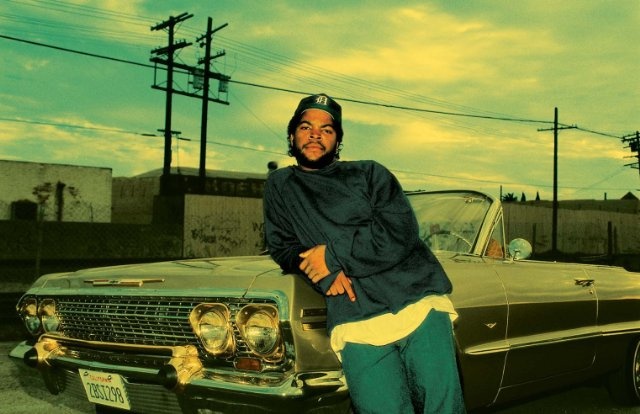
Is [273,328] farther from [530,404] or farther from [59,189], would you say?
[59,189]

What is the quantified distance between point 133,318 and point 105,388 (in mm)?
310

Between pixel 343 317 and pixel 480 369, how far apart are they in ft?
4.00

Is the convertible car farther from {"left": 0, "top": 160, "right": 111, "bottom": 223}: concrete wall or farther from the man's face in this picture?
{"left": 0, "top": 160, "right": 111, "bottom": 223}: concrete wall

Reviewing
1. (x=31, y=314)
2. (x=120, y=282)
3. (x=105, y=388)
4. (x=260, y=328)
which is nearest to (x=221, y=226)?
(x=31, y=314)

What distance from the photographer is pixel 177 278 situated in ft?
9.84

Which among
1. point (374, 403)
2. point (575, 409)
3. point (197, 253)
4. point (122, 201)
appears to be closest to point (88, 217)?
point (197, 253)

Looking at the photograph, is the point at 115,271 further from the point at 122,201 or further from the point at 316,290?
the point at 122,201

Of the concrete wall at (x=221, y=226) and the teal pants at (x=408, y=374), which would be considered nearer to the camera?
the teal pants at (x=408, y=374)

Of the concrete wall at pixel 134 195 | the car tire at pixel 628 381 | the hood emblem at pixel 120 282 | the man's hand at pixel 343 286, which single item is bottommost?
the car tire at pixel 628 381

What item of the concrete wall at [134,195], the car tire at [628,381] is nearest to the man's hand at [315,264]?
the car tire at [628,381]

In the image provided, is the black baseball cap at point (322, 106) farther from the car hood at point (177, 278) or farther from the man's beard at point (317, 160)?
the car hood at point (177, 278)

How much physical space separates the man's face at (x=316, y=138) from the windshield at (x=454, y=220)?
5.21 ft

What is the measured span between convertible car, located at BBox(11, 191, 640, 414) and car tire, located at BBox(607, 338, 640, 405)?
0.65 ft

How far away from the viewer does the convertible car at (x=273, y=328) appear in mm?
2660
